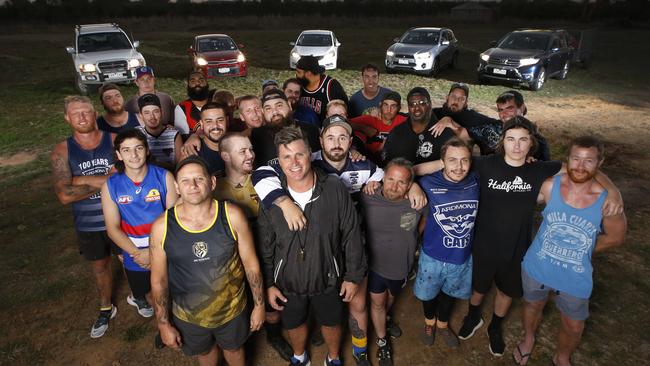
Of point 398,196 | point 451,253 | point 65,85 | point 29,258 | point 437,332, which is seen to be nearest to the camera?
point 398,196

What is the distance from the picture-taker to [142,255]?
3.32m

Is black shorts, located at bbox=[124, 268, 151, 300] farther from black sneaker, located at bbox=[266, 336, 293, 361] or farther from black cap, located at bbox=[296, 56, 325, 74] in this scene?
black cap, located at bbox=[296, 56, 325, 74]

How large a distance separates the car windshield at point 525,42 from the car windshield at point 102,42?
13.4 metres

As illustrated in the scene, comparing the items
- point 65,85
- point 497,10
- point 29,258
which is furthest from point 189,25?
point 29,258

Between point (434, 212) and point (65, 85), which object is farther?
point (65, 85)

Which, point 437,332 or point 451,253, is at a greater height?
point 451,253

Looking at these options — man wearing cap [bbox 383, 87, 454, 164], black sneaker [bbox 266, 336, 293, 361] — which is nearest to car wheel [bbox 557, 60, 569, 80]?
man wearing cap [bbox 383, 87, 454, 164]

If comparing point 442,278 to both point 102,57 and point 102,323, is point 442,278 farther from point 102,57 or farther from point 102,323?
point 102,57

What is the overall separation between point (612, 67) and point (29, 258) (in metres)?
22.3

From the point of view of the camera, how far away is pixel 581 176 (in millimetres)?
2840

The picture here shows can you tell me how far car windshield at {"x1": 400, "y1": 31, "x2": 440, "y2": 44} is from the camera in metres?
16.2

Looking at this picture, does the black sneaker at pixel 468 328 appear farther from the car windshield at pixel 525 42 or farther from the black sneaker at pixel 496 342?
the car windshield at pixel 525 42

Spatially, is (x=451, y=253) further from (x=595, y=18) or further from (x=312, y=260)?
(x=595, y=18)

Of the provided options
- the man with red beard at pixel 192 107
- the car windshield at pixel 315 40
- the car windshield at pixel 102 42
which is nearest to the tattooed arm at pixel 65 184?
the man with red beard at pixel 192 107
